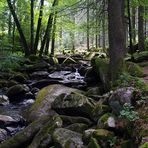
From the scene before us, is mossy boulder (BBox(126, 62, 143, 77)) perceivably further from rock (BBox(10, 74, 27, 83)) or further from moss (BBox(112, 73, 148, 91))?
rock (BBox(10, 74, 27, 83))

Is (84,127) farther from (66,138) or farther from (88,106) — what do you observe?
(88,106)

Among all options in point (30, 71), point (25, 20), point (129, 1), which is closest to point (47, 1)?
point (25, 20)

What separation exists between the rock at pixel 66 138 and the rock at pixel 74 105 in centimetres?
129

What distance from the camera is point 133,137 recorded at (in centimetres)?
580

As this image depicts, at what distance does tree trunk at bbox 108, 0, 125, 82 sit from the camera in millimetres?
10391

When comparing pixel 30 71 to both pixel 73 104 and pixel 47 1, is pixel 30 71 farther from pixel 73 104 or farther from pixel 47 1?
pixel 73 104

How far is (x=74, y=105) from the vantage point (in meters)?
8.26

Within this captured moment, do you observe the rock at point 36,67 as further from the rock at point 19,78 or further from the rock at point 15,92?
the rock at point 15,92

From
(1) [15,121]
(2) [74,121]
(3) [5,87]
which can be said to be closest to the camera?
(2) [74,121]

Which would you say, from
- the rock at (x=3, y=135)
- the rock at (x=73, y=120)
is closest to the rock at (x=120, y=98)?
the rock at (x=73, y=120)

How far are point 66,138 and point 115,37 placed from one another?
5111mm

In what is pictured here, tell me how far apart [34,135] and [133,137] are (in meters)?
2.81

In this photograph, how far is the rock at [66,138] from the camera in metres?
6.28

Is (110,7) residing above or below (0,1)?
below
